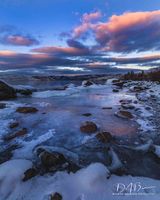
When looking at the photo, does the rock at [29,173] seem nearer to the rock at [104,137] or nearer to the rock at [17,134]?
the rock at [17,134]

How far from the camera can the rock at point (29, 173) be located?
4293 mm

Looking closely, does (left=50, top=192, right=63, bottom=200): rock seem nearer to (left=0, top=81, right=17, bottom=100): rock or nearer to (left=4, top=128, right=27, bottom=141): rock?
(left=4, top=128, right=27, bottom=141): rock

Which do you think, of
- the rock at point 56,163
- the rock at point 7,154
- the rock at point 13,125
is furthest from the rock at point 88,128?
the rock at point 13,125

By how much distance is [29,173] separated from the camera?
446 cm

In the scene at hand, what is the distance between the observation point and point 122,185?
4.14m

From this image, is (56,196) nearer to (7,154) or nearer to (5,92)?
(7,154)

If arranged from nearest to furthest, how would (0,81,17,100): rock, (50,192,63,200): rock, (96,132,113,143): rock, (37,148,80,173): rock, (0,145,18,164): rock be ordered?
(50,192,63,200): rock
(37,148,80,173): rock
(0,145,18,164): rock
(96,132,113,143): rock
(0,81,17,100): rock

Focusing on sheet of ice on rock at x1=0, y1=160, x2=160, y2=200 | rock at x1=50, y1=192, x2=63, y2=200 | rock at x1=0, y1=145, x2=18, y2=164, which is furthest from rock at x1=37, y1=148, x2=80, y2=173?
rock at x1=0, y1=145, x2=18, y2=164

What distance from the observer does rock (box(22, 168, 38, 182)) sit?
4293 millimetres

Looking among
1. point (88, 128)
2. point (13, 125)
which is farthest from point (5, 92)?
point (88, 128)

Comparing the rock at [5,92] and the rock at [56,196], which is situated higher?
the rock at [56,196]

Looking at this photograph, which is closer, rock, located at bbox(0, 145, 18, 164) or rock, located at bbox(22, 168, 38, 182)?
rock, located at bbox(22, 168, 38, 182)

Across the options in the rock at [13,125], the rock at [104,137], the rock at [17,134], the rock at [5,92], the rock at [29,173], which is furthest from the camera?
the rock at [5,92]

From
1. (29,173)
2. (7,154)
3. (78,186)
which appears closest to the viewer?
(78,186)
